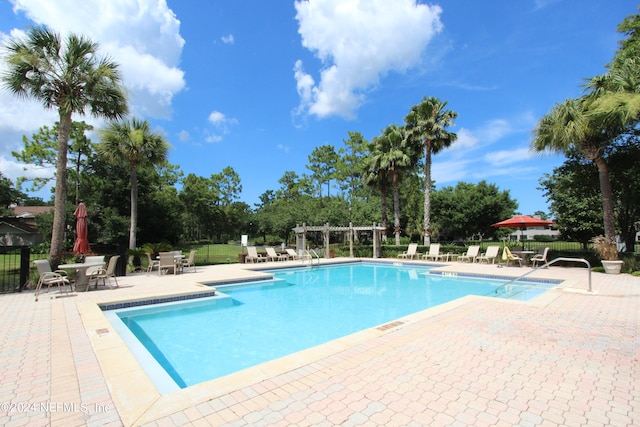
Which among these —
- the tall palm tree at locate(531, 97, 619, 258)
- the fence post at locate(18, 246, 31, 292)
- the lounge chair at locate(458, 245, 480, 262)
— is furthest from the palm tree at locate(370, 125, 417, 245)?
the fence post at locate(18, 246, 31, 292)

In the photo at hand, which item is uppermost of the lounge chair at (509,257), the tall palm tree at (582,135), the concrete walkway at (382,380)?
the tall palm tree at (582,135)

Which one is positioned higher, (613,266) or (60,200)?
(60,200)

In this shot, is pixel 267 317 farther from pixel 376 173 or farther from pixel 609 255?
pixel 376 173

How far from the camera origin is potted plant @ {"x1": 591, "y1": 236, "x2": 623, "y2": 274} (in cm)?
1158

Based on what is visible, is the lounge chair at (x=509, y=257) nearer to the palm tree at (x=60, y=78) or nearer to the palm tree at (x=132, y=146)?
the palm tree at (x=60, y=78)

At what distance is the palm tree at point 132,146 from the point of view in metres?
15.0

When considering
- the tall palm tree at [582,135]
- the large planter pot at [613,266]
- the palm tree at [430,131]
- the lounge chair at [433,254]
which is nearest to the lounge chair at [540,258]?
the large planter pot at [613,266]

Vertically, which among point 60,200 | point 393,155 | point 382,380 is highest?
point 393,155

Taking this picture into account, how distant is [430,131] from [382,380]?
19.3m

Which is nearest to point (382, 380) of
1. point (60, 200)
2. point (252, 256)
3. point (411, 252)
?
point (60, 200)

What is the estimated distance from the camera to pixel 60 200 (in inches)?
411

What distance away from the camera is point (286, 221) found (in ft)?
105

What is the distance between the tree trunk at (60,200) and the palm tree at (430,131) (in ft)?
57.6

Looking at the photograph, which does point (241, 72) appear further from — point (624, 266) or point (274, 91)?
point (624, 266)
